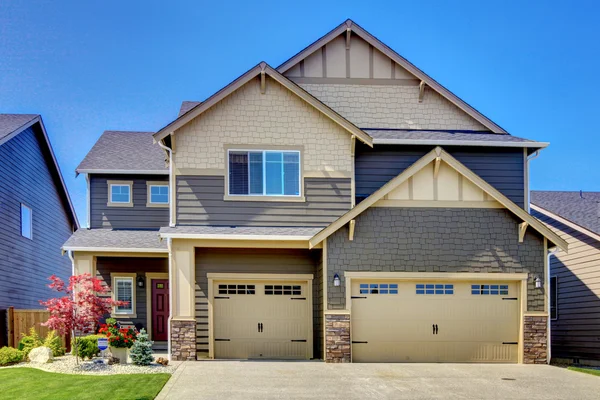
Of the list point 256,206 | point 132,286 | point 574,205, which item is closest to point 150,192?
point 132,286

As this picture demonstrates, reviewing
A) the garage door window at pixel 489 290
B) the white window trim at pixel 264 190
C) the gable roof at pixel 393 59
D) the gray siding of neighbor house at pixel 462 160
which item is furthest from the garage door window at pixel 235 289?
A: the gable roof at pixel 393 59

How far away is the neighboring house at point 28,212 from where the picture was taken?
72.1ft

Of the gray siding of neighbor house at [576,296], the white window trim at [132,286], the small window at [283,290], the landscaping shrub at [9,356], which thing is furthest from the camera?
the white window trim at [132,286]

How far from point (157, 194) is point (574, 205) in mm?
13944

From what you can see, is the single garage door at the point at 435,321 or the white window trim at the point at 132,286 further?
the white window trim at the point at 132,286

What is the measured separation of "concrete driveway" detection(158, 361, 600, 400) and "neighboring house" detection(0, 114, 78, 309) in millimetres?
9529

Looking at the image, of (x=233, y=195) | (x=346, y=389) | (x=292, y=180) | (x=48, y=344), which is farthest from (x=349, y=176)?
(x=48, y=344)

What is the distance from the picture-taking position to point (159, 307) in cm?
2116

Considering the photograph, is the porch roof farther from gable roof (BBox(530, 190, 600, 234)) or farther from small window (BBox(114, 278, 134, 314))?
gable roof (BBox(530, 190, 600, 234))

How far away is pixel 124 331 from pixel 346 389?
568cm

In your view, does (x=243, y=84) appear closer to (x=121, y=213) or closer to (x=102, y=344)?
(x=121, y=213)

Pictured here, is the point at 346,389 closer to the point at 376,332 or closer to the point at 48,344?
the point at 376,332

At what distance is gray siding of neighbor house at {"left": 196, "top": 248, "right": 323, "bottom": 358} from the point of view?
17.7m

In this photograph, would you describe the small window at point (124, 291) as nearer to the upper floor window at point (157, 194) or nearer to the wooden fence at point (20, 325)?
the wooden fence at point (20, 325)
